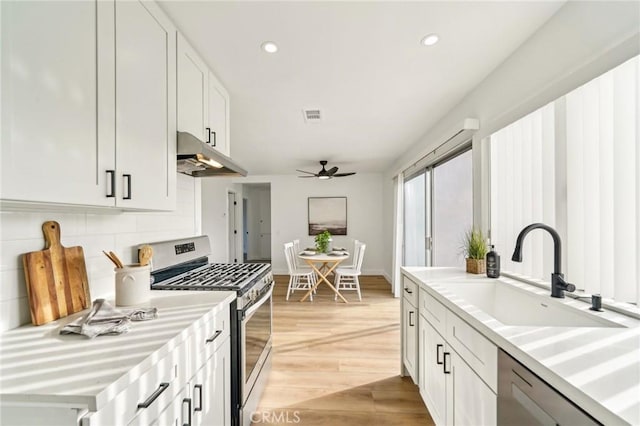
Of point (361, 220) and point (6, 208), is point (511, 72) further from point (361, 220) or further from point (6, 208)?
point (361, 220)

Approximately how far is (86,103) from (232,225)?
6353mm

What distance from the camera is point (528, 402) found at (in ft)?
2.67

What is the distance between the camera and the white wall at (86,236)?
97cm

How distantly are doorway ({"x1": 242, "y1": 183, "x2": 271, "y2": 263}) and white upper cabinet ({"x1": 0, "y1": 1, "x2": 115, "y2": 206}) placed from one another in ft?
24.2

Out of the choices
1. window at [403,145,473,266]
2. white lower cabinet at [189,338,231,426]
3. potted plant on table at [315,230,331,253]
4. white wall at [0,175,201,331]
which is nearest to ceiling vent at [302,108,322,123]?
white wall at [0,175,201,331]

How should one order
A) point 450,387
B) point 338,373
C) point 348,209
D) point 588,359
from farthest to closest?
point 348,209
point 338,373
point 450,387
point 588,359

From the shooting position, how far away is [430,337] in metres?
1.67

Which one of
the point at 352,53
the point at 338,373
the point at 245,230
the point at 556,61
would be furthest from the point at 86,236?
the point at 245,230

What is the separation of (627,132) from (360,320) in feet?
10.1

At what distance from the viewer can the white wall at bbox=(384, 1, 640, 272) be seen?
3.74 feet

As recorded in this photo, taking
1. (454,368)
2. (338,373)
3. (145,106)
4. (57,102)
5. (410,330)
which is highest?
(145,106)

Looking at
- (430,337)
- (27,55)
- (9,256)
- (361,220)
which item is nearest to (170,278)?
(9,256)

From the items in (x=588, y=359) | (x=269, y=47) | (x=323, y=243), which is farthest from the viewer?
(x=323, y=243)

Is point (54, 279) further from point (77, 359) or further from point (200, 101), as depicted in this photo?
point (200, 101)
